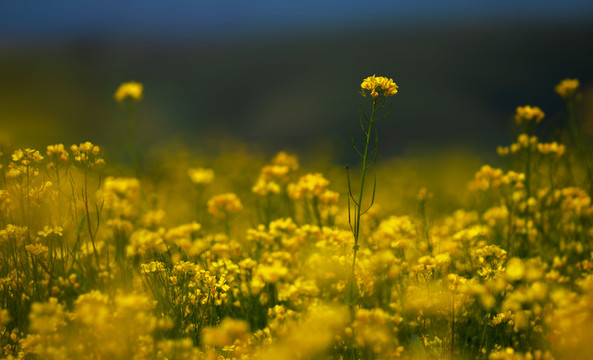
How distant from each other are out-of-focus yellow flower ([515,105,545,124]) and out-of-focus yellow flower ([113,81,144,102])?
295 centimetres

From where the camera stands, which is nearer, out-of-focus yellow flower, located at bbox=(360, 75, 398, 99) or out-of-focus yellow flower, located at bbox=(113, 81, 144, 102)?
out-of-focus yellow flower, located at bbox=(360, 75, 398, 99)

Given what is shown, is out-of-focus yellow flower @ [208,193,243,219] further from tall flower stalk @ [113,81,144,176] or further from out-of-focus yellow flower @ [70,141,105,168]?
out-of-focus yellow flower @ [70,141,105,168]

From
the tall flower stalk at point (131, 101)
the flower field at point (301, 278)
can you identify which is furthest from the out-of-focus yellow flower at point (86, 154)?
the tall flower stalk at point (131, 101)

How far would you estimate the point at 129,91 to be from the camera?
430cm

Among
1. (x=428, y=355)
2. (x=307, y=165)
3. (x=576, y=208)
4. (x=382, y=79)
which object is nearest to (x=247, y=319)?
(x=428, y=355)

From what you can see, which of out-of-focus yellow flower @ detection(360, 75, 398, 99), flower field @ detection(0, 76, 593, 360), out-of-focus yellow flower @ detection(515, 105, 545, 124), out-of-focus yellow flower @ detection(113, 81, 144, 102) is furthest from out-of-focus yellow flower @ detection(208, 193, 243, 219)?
out-of-focus yellow flower @ detection(515, 105, 545, 124)

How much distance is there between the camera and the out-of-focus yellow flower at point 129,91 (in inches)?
169

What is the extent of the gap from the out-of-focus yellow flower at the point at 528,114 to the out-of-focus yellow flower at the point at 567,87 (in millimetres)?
237

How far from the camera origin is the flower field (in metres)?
2.01

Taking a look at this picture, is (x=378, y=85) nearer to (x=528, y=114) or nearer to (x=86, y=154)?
(x=86, y=154)

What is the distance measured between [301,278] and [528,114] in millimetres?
2108

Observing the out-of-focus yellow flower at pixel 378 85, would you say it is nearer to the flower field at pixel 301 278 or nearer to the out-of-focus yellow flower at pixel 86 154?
the flower field at pixel 301 278

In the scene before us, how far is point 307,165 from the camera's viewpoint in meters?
7.71

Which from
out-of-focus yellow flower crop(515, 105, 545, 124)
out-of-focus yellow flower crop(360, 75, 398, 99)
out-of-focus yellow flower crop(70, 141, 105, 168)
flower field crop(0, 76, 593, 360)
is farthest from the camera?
out-of-focus yellow flower crop(515, 105, 545, 124)
